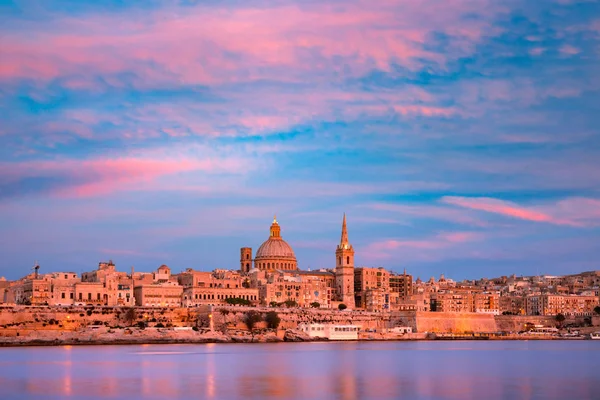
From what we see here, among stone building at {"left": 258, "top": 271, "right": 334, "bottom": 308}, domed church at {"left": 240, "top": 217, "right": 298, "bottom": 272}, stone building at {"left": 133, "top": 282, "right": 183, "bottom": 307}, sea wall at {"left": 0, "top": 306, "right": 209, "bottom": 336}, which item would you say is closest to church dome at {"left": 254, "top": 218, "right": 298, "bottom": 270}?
domed church at {"left": 240, "top": 217, "right": 298, "bottom": 272}

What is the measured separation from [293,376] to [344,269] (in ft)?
192

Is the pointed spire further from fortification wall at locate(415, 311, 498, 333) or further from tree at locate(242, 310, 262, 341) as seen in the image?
tree at locate(242, 310, 262, 341)

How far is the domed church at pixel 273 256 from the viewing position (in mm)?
94312

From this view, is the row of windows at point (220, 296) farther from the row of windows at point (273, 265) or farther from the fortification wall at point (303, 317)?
the row of windows at point (273, 265)

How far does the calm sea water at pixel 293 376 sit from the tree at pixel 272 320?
2386 centimetres

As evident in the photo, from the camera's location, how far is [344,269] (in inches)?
3602

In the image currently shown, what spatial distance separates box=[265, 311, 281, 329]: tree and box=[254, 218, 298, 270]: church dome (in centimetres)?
2152

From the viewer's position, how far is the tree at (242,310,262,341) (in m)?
70.6

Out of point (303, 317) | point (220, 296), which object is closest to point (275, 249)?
point (220, 296)

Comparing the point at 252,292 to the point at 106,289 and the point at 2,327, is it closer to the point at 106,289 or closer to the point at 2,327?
the point at 106,289

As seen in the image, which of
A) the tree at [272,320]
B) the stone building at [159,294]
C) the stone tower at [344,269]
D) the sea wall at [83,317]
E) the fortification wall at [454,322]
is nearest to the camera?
the sea wall at [83,317]

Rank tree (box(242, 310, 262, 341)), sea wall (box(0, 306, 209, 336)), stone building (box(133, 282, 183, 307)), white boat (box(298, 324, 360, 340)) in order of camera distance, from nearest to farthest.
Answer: sea wall (box(0, 306, 209, 336))
tree (box(242, 310, 262, 341))
white boat (box(298, 324, 360, 340))
stone building (box(133, 282, 183, 307))

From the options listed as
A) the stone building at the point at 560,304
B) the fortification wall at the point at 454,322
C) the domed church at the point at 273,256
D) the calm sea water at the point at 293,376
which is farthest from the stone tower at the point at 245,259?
the calm sea water at the point at 293,376

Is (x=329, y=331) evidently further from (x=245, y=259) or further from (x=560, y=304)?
(x=560, y=304)
